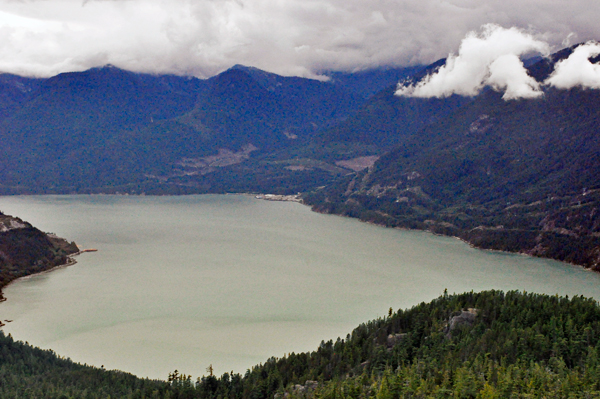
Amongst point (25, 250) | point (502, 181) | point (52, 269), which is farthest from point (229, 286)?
point (502, 181)

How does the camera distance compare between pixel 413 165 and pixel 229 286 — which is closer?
pixel 229 286

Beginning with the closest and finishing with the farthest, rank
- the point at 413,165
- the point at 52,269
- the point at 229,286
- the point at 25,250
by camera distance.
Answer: the point at 229,286 < the point at 52,269 < the point at 25,250 < the point at 413,165

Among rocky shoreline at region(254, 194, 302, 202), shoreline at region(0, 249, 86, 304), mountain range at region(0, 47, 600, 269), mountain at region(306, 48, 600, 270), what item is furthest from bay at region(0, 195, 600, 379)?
rocky shoreline at region(254, 194, 302, 202)

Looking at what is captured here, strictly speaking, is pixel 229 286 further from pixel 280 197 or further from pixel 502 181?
pixel 280 197

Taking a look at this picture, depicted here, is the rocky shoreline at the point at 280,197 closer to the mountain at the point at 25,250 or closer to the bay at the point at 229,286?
the bay at the point at 229,286

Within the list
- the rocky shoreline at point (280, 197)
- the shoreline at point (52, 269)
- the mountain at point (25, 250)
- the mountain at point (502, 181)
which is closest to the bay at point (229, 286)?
the shoreline at point (52, 269)

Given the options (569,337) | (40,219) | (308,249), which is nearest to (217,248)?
(308,249)

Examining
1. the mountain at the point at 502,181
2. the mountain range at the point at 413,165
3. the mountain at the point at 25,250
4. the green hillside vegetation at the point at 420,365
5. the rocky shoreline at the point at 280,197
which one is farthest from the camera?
the rocky shoreline at the point at 280,197
